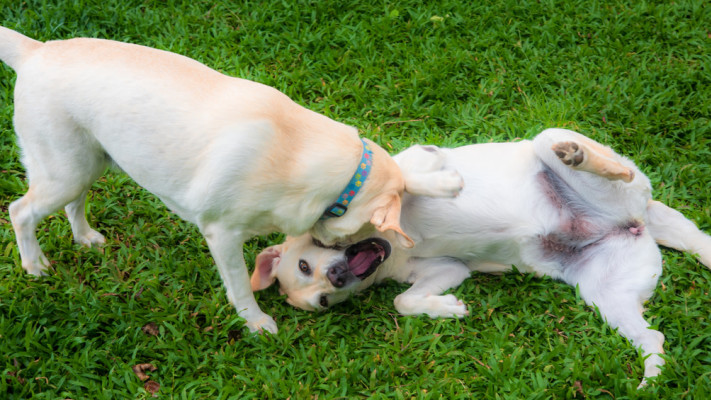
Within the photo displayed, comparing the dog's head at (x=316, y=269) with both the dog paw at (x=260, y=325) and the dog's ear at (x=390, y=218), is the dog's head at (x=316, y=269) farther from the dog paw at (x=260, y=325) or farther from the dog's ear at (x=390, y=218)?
the dog's ear at (x=390, y=218)

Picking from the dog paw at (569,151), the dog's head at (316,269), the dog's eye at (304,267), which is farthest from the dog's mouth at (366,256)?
the dog paw at (569,151)

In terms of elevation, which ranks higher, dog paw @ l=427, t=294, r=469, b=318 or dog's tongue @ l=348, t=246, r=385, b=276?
dog's tongue @ l=348, t=246, r=385, b=276

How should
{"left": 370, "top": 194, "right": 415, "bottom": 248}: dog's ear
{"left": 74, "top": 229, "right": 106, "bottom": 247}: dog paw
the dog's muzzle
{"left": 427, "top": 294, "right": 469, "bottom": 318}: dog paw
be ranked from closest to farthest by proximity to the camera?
1. {"left": 370, "top": 194, "right": 415, "bottom": 248}: dog's ear
2. the dog's muzzle
3. {"left": 427, "top": 294, "right": 469, "bottom": 318}: dog paw
4. {"left": 74, "top": 229, "right": 106, "bottom": 247}: dog paw

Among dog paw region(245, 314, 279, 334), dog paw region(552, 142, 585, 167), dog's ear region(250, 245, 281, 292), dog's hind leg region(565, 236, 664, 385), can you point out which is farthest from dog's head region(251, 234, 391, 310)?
dog's hind leg region(565, 236, 664, 385)

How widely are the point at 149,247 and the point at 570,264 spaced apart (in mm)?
2601

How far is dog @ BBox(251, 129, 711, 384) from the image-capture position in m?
3.67

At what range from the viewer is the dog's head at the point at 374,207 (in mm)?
3266

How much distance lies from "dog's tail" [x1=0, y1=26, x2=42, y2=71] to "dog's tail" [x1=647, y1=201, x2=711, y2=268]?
3672 millimetres

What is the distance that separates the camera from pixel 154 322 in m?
3.78

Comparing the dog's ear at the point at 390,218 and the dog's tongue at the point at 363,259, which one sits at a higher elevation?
the dog's ear at the point at 390,218

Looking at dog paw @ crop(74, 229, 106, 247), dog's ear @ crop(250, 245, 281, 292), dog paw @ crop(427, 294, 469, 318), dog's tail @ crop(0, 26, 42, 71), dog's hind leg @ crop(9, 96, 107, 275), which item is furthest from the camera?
dog paw @ crop(74, 229, 106, 247)

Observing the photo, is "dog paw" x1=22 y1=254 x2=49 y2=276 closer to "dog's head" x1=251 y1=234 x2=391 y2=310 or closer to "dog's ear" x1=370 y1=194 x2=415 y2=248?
"dog's head" x1=251 y1=234 x2=391 y2=310

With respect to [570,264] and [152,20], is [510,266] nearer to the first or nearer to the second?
[570,264]

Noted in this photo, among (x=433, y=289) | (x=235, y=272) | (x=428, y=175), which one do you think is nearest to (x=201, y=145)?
(x=235, y=272)
